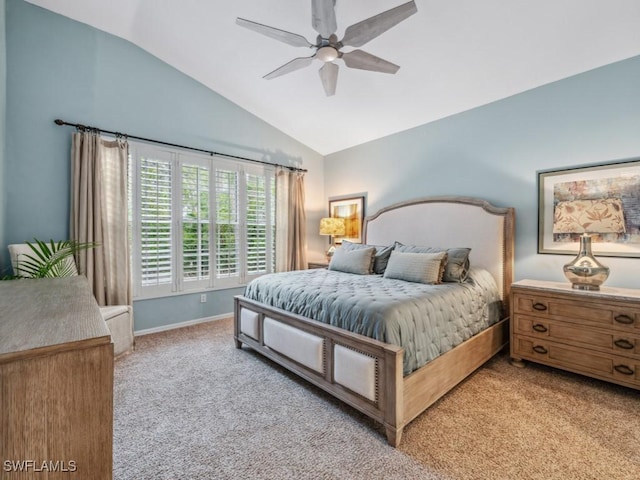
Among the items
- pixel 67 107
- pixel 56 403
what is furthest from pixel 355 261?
pixel 67 107

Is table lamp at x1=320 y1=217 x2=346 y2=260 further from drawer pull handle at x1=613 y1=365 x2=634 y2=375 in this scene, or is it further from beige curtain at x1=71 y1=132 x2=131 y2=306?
drawer pull handle at x1=613 y1=365 x2=634 y2=375

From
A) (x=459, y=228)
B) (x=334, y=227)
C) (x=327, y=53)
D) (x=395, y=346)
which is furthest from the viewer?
(x=334, y=227)

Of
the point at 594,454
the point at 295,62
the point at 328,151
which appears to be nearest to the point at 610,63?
the point at 295,62

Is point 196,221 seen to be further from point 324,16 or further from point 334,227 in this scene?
point 324,16

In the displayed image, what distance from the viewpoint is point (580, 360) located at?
7.95 ft

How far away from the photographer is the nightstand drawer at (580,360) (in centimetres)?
221

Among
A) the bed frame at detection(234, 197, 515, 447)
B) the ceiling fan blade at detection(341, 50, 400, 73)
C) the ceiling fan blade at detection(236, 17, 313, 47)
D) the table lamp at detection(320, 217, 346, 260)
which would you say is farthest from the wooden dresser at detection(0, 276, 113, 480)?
the table lamp at detection(320, 217, 346, 260)

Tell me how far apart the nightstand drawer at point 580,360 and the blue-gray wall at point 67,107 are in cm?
371

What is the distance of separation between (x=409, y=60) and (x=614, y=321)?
9.40 ft

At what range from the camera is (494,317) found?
9.72ft

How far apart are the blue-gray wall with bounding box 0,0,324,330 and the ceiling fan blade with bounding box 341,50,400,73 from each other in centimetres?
245

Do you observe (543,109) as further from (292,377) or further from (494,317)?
(292,377)

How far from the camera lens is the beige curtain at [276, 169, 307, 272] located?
477 centimetres

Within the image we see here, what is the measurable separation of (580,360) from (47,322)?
3.35m
